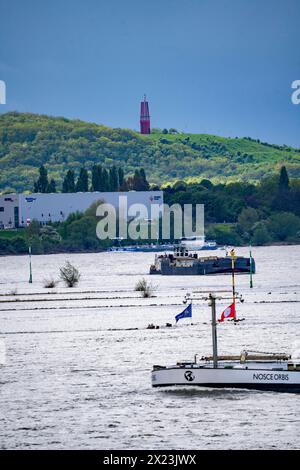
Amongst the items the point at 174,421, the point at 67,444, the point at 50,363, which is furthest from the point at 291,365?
the point at 50,363

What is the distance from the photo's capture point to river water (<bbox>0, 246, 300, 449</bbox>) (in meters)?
45.8

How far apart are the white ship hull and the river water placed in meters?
0.38

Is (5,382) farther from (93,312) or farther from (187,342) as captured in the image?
(93,312)

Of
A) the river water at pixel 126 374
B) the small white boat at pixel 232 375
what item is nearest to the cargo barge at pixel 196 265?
the river water at pixel 126 374

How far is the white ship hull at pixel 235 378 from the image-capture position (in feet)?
169

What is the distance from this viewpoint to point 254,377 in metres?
52.1

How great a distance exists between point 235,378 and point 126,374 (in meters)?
7.70

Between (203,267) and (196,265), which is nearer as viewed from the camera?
(203,267)

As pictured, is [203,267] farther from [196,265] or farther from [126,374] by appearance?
[126,374]

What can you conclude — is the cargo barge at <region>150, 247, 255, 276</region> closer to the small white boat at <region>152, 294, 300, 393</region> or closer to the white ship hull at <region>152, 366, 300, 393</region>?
the small white boat at <region>152, 294, 300, 393</region>

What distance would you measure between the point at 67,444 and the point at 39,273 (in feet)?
364

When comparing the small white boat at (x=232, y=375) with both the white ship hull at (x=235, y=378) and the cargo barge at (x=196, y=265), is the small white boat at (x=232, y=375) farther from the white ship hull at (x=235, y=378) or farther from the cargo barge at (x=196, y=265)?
the cargo barge at (x=196, y=265)

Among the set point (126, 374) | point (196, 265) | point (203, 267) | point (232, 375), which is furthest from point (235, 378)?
point (196, 265)

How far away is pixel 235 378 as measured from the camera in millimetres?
51844
